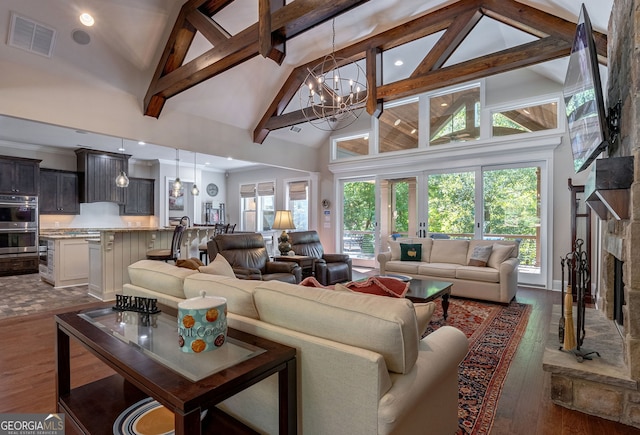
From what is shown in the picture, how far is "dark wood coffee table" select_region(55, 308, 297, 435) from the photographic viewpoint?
94 cm

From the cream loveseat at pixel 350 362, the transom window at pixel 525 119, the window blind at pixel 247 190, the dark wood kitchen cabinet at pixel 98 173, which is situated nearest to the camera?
the cream loveseat at pixel 350 362

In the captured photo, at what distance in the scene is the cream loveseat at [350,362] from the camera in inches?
43.4

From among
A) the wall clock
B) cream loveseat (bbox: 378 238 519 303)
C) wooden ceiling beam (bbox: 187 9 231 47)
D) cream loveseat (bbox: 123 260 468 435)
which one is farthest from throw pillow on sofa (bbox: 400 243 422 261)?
the wall clock

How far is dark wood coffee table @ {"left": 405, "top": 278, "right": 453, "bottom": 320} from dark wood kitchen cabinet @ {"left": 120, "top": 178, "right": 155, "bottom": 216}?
760 cm

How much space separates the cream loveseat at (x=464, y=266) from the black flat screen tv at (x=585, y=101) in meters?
1.87

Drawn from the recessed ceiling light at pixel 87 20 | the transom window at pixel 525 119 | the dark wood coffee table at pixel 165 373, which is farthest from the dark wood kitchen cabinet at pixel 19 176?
the transom window at pixel 525 119

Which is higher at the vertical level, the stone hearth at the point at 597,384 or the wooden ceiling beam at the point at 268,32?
the wooden ceiling beam at the point at 268,32

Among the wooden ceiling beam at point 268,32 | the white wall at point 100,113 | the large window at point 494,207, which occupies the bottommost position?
the large window at point 494,207

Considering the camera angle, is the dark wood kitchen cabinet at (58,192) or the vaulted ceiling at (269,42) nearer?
the vaulted ceiling at (269,42)

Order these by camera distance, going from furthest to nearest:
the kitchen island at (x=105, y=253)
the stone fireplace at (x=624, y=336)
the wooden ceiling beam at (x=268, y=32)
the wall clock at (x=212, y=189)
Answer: the wall clock at (x=212, y=189) → the kitchen island at (x=105, y=253) → the wooden ceiling beam at (x=268, y=32) → the stone fireplace at (x=624, y=336)

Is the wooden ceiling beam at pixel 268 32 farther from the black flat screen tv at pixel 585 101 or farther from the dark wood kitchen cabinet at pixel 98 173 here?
the dark wood kitchen cabinet at pixel 98 173

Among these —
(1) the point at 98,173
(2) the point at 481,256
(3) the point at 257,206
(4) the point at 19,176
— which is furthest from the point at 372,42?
(4) the point at 19,176

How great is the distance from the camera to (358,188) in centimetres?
764

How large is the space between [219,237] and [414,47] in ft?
14.9
